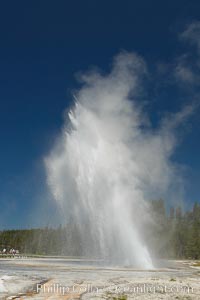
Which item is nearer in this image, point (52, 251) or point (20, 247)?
point (52, 251)

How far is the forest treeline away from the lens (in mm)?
113000

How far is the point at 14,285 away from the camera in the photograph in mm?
27109

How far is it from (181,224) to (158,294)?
107694mm

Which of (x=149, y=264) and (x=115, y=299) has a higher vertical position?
(x=149, y=264)

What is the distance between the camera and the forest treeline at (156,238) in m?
113

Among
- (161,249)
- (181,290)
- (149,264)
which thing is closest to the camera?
(181,290)

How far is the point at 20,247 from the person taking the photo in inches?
5856

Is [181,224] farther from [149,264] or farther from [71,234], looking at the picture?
[149,264]

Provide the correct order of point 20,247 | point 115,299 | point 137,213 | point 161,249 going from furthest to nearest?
point 20,247
point 161,249
point 137,213
point 115,299

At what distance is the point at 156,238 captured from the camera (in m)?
104

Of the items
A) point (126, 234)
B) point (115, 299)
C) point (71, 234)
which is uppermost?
point (71, 234)

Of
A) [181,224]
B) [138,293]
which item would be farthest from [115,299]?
[181,224]

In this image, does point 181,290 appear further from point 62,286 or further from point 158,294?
point 62,286

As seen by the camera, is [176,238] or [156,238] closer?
[156,238]
